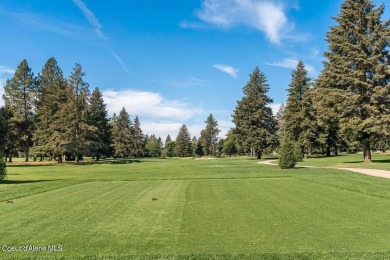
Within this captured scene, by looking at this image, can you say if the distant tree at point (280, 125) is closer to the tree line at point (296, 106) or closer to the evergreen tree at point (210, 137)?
the tree line at point (296, 106)

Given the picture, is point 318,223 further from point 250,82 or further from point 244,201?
point 250,82

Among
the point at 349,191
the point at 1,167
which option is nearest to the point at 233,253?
the point at 349,191

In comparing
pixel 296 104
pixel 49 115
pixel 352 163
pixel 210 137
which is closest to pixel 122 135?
pixel 49 115

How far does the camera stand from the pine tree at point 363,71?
3825cm

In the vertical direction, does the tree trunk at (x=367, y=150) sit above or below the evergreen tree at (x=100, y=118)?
below

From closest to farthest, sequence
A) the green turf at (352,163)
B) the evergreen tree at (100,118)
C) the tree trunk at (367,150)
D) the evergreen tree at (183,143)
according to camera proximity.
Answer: the green turf at (352,163) < the tree trunk at (367,150) < the evergreen tree at (100,118) < the evergreen tree at (183,143)

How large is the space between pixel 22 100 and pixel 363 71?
194 feet

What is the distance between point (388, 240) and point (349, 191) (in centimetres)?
899

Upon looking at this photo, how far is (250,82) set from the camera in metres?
72.8

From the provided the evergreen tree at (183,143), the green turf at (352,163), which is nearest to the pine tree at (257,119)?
the green turf at (352,163)

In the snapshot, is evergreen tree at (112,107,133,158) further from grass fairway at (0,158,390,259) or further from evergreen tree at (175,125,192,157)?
grass fairway at (0,158,390,259)

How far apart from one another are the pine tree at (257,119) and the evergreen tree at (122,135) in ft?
144

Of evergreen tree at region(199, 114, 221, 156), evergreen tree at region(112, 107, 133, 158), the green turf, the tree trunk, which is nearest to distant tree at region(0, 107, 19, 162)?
evergreen tree at region(112, 107, 133, 158)

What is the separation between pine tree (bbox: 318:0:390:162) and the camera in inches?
1506
